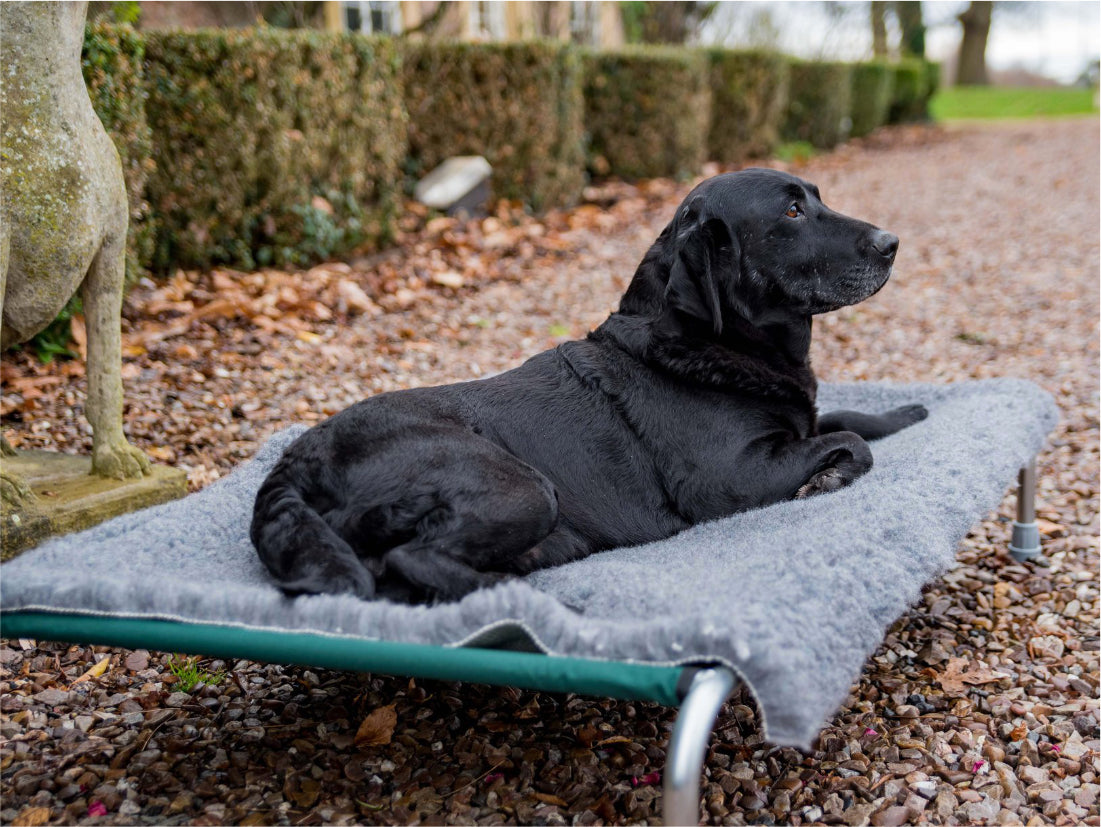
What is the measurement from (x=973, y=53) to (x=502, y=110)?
26291 millimetres

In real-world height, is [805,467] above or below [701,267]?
below

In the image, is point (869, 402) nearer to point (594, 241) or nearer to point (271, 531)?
point (271, 531)

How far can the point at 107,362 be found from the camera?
3188 mm

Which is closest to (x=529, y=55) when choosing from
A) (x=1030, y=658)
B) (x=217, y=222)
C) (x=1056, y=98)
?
(x=217, y=222)

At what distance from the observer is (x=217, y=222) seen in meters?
6.10

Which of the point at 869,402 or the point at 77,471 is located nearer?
the point at 77,471

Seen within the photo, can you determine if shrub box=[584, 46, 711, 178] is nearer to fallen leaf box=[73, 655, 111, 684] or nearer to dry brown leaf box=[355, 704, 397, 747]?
fallen leaf box=[73, 655, 111, 684]

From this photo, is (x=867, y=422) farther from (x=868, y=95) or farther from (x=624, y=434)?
(x=868, y=95)

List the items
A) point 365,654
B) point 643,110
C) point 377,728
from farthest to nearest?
point 643,110 < point 377,728 < point 365,654

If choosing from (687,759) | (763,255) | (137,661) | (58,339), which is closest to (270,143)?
(58,339)

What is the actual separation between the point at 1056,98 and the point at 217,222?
24183 millimetres

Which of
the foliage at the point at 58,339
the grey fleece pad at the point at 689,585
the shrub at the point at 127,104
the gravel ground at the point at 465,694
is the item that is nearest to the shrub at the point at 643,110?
the gravel ground at the point at 465,694

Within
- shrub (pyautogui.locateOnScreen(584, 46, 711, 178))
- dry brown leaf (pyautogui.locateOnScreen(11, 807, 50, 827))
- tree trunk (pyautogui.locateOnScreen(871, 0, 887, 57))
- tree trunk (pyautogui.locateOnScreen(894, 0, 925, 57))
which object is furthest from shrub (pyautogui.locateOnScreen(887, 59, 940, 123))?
dry brown leaf (pyautogui.locateOnScreen(11, 807, 50, 827))

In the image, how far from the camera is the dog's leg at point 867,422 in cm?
354
